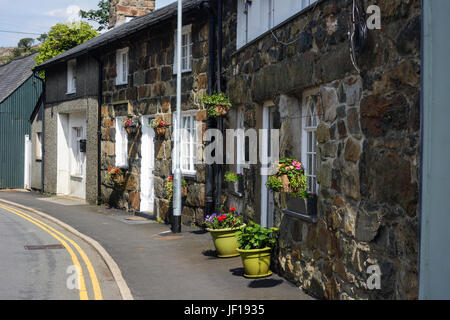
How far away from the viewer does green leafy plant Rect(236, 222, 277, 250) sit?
8445 millimetres

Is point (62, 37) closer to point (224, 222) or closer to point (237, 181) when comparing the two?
point (237, 181)

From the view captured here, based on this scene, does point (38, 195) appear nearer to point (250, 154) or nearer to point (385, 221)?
point (250, 154)

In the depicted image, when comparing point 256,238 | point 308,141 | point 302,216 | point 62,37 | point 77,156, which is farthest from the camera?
point 62,37

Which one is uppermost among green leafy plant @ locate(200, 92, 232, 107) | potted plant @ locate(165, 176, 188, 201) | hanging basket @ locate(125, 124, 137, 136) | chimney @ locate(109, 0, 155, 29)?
chimney @ locate(109, 0, 155, 29)

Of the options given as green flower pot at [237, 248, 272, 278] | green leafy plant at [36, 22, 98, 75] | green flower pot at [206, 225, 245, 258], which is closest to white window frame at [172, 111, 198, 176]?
green flower pot at [206, 225, 245, 258]

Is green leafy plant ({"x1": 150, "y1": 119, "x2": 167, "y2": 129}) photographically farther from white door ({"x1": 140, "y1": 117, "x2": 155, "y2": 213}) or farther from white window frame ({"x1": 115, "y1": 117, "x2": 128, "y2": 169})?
white window frame ({"x1": 115, "y1": 117, "x2": 128, "y2": 169})

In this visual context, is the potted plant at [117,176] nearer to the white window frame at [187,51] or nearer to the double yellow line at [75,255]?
the double yellow line at [75,255]

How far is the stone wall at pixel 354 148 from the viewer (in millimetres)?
5043

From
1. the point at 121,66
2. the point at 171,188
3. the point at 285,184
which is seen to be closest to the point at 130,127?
the point at 121,66

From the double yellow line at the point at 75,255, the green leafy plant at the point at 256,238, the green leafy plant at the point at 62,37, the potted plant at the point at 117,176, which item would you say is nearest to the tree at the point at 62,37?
the green leafy plant at the point at 62,37

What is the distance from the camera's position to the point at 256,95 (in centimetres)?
980

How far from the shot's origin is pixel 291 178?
775cm

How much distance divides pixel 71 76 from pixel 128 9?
352cm

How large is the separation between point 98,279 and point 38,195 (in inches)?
612
